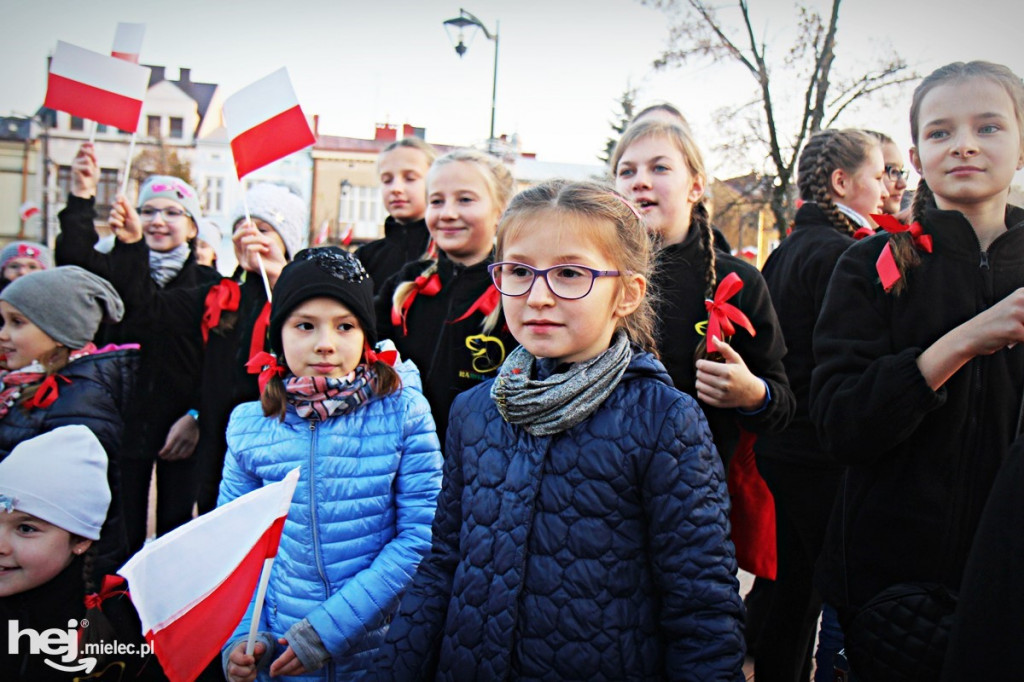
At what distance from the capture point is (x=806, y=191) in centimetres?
359

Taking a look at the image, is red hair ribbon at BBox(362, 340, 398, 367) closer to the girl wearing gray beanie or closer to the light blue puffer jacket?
the light blue puffer jacket

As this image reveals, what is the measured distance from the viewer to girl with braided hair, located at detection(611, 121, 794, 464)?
8.09 feet

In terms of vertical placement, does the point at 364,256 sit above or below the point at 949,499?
above

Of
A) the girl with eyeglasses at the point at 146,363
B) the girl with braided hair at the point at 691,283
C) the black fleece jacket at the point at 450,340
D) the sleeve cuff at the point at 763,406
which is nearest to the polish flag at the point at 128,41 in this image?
the girl with eyeglasses at the point at 146,363

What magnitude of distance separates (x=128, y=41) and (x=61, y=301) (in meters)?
1.94

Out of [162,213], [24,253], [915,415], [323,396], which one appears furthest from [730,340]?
[24,253]

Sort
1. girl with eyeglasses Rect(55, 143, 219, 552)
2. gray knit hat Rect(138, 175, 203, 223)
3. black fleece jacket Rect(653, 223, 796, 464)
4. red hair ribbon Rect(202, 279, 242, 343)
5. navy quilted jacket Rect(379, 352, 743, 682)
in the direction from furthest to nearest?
gray knit hat Rect(138, 175, 203, 223)
girl with eyeglasses Rect(55, 143, 219, 552)
red hair ribbon Rect(202, 279, 242, 343)
black fleece jacket Rect(653, 223, 796, 464)
navy quilted jacket Rect(379, 352, 743, 682)

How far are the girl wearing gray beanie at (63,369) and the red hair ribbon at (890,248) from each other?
2854mm

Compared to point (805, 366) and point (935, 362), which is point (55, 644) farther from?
point (805, 366)

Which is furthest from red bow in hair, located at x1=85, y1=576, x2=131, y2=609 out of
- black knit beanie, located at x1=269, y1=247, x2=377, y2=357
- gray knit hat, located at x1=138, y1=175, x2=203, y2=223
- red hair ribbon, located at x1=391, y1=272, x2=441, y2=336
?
gray knit hat, located at x1=138, y1=175, x2=203, y2=223

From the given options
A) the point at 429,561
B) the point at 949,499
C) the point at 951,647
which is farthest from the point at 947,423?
the point at 429,561

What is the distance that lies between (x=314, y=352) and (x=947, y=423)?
1.88 metres

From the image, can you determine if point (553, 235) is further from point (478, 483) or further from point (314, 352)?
point (314, 352)

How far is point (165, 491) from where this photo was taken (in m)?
4.04
